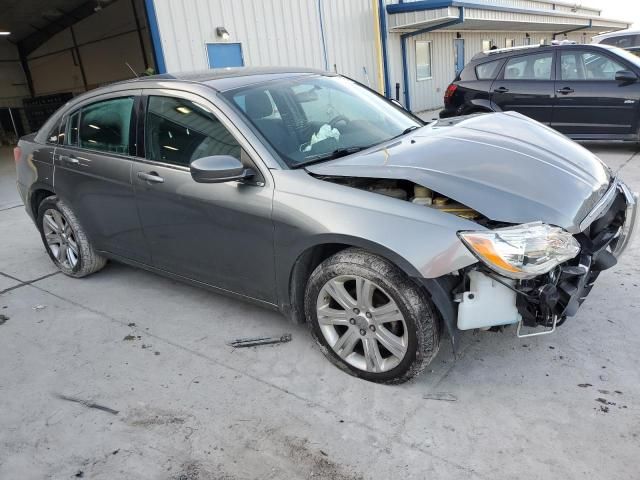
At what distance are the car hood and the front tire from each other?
0.47m

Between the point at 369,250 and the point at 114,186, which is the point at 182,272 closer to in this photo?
the point at 114,186

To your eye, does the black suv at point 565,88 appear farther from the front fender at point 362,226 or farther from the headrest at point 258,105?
the front fender at point 362,226

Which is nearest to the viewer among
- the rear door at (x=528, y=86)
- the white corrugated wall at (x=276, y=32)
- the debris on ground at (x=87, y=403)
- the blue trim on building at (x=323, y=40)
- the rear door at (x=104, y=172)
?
the debris on ground at (x=87, y=403)

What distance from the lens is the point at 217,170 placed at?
2.68 m

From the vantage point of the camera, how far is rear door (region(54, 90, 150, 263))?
3.53m

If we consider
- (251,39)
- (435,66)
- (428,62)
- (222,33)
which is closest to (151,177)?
(222,33)

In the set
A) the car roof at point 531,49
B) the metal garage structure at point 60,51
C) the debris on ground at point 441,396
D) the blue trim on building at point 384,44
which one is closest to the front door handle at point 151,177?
the debris on ground at point 441,396

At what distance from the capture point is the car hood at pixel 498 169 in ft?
7.81

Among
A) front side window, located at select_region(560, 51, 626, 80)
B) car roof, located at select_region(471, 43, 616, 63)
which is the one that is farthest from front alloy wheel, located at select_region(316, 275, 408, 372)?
car roof, located at select_region(471, 43, 616, 63)

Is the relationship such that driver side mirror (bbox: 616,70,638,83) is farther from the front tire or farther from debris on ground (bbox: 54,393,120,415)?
debris on ground (bbox: 54,393,120,415)

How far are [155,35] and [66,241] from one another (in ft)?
15.4

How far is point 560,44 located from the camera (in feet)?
24.9

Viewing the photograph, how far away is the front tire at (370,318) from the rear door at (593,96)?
248 inches

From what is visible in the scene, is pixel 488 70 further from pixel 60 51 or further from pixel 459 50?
pixel 60 51
